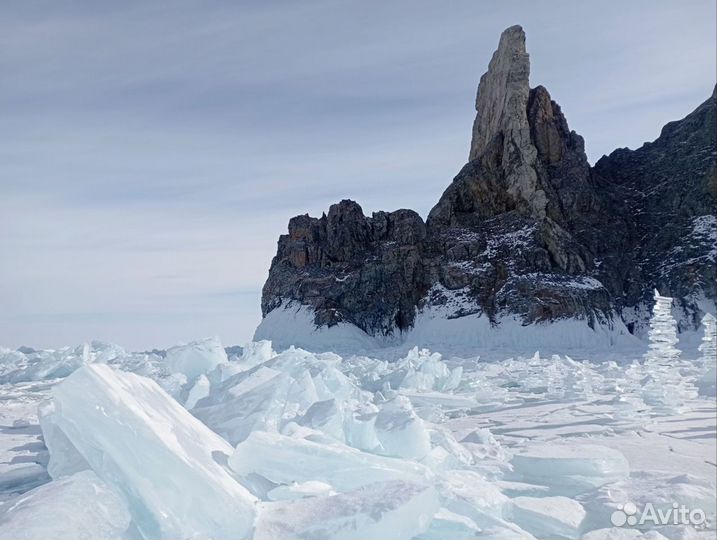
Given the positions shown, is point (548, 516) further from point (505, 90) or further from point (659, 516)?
point (505, 90)

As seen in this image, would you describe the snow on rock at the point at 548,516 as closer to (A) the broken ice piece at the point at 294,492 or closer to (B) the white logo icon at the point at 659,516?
(B) the white logo icon at the point at 659,516

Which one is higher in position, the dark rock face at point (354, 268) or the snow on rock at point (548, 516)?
the dark rock face at point (354, 268)

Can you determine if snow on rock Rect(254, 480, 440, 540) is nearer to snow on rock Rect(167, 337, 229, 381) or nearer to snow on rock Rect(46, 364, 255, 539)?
snow on rock Rect(46, 364, 255, 539)

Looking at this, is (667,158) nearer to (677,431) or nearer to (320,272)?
(320,272)

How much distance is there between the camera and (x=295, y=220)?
5281 centimetres

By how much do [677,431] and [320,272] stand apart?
144ft

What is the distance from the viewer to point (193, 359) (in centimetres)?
1062

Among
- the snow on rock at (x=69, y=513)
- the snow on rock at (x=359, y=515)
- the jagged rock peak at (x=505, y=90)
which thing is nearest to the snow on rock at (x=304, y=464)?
the snow on rock at (x=359, y=515)

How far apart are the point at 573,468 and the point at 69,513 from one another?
376 cm

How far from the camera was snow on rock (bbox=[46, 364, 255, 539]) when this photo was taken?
3471 mm

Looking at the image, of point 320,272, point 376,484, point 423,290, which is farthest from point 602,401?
point 320,272

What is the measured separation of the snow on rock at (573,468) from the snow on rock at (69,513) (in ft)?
10.7

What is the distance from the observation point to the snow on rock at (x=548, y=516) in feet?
12.5

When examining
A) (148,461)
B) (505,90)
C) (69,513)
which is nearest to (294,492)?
(148,461)
